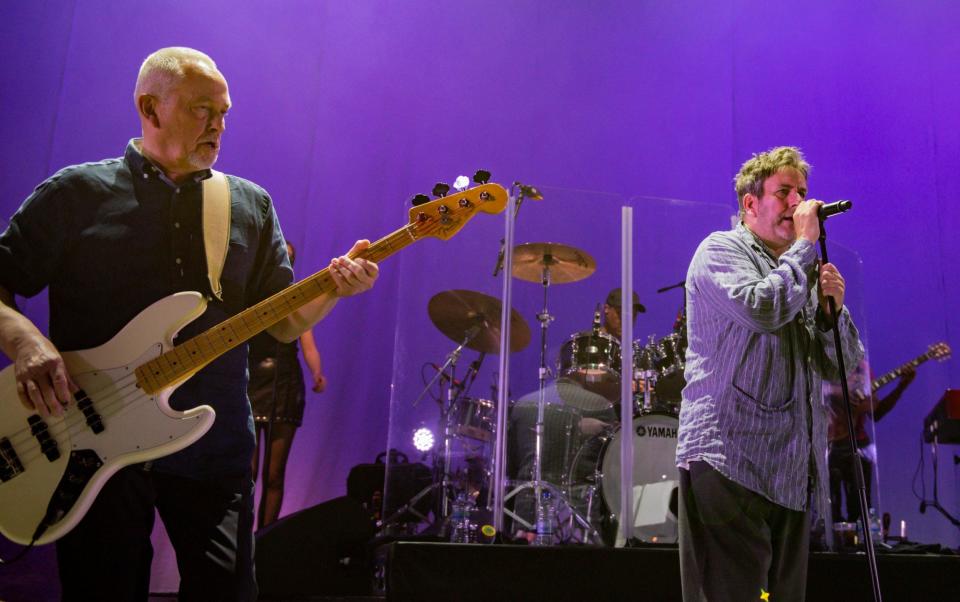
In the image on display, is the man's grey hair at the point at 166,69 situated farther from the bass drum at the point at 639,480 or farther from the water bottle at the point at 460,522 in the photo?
the bass drum at the point at 639,480

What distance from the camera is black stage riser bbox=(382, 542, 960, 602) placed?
10.2 ft

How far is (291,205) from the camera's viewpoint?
5539 millimetres

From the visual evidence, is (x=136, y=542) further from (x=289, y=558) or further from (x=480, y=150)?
(x=480, y=150)

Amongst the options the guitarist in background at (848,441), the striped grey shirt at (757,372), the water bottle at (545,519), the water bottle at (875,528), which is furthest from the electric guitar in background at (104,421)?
the guitarist in background at (848,441)

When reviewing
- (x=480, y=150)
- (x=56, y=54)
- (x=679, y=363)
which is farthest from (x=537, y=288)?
(x=56, y=54)

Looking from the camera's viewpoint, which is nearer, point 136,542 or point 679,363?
point 136,542

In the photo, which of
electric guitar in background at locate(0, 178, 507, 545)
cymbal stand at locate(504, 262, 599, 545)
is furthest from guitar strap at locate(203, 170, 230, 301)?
cymbal stand at locate(504, 262, 599, 545)

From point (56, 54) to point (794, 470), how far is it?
176 inches

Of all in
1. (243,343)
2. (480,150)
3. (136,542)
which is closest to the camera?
(136,542)

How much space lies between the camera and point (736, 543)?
2100mm

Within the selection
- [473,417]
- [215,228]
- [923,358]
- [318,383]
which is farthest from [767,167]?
[923,358]

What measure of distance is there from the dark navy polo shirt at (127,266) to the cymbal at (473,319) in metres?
2.67

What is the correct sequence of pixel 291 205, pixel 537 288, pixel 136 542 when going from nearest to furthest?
pixel 136 542 < pixel 537 288 < pixel 291 205

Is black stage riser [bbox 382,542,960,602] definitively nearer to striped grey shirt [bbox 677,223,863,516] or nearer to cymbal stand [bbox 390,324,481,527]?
striped grey shirt [bbox 677,223,863,516]
